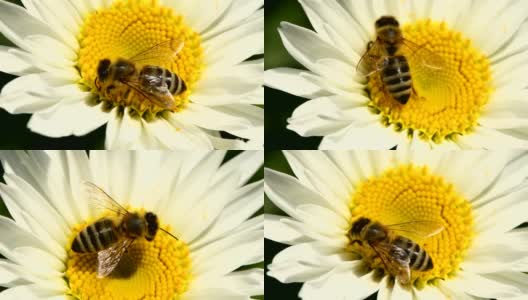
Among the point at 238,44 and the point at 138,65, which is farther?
the point at 238,44

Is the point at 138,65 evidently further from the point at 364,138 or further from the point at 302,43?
the point at 364,138

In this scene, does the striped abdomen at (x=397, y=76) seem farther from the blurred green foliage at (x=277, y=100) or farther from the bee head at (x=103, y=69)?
the bee head at (x=103, y=69)

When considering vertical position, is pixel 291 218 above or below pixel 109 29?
below

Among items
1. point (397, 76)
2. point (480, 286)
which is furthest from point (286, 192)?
point (480, 286)

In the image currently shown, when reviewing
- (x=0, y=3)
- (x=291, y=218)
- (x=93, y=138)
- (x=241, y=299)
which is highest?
(x=0, y=3)

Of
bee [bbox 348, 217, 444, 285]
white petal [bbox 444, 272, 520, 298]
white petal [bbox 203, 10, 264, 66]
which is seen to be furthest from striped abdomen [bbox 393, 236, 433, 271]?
white petal [bbox 203, 10, 264, 66]

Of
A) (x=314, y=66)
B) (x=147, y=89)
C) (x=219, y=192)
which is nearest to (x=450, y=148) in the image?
(x=314, y=66)

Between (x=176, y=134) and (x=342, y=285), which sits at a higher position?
(x=176, y=134)

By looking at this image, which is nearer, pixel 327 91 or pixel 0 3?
pixel 0 3

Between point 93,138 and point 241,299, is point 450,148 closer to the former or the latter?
point 241,299
